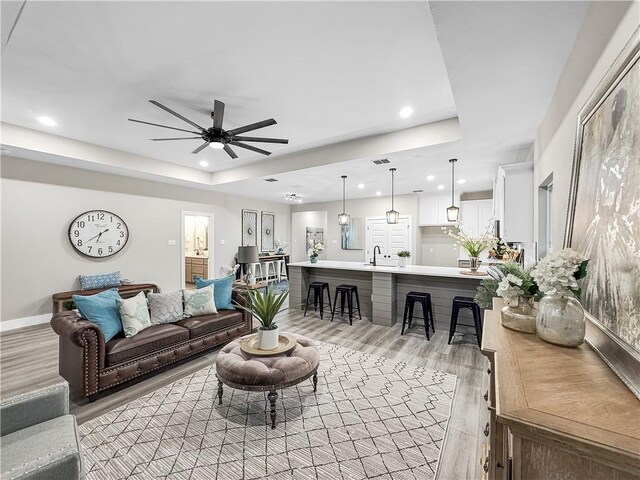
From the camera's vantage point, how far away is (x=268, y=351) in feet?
7.71

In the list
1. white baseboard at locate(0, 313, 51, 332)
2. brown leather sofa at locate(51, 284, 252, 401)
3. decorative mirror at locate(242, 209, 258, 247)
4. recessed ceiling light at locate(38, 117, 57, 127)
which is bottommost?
white baseboard at locate(0, 313, 51, 332)

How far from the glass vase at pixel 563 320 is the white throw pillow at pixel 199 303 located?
11.1 feet

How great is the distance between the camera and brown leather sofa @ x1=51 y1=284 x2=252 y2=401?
2393mm

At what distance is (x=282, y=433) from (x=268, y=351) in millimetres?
596

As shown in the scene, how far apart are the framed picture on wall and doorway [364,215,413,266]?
642 cm

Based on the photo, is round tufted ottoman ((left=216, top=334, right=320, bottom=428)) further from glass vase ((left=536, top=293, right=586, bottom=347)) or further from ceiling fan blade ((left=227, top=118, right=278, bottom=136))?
ceiling fan blade ((left=227, top=118, right=278, bottom=136))

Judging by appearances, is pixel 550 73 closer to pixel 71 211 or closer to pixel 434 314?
pixel 434 314

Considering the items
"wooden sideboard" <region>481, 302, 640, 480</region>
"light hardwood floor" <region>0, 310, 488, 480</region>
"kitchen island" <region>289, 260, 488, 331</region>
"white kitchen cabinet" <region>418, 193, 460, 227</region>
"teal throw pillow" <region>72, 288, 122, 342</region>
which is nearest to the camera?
"wooden sideboard" <region>481, 302, 640, 480</region>

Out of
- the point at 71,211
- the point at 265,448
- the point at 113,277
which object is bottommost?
the point at 265,448

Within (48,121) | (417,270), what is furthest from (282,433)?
(48,121)

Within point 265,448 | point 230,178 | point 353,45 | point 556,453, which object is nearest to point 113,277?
point 230,178

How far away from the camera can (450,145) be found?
11.8 ft

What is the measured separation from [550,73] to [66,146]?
5.87 metres

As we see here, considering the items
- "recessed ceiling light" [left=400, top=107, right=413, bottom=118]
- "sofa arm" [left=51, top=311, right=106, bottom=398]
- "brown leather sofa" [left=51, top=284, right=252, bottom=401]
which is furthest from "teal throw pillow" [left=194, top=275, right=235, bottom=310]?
"recessed ceiling light" [left=400, top=107, right=413, bottom=118]
